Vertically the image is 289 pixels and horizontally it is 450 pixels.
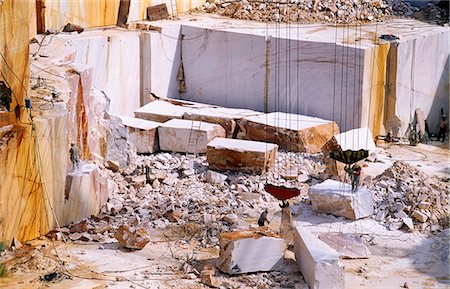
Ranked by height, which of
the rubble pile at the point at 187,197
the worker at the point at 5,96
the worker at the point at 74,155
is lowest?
the rubble pile at the point at 187,197

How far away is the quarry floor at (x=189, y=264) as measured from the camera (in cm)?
1182

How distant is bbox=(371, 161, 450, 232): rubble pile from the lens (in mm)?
14102

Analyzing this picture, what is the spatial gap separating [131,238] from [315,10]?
8935 millimetres

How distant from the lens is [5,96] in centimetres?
1231

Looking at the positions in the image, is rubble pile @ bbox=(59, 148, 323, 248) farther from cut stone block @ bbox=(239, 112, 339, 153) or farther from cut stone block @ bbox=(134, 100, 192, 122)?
cut stone block @ bbox=(134, 100, 192, 122)

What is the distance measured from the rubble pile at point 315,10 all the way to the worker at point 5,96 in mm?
8410

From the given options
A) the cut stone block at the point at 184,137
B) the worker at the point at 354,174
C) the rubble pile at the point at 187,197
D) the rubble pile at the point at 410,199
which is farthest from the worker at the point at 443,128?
the worker at the point at 354,174

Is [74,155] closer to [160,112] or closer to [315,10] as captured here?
[160,112]

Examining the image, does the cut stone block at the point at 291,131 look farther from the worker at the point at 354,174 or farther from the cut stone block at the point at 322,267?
the cut stone block at the point at 322,267

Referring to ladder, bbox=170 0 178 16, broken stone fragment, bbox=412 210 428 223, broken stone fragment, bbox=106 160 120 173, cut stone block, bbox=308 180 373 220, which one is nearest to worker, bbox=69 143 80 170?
broken stone fragment, bbox=106 160 120 173

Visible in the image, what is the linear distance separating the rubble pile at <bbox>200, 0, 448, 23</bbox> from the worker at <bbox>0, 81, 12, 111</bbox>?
841cm

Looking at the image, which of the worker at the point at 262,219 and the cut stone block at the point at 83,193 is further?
the worker at the point at 262,219

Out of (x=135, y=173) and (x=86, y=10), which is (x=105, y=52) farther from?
(x=135, y=173)

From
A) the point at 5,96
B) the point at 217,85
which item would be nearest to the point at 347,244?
the point at 5,96
